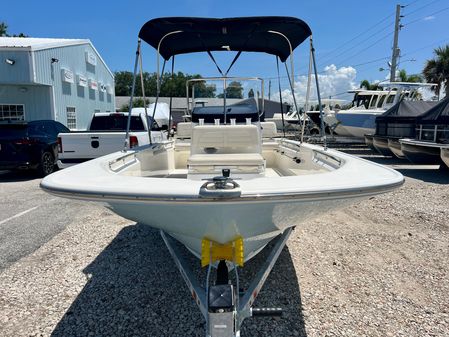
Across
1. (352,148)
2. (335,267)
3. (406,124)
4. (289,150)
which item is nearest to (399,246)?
(335,267)

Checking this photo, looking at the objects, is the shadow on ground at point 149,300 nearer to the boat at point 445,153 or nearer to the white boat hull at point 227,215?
the white boat hull at point 227,215

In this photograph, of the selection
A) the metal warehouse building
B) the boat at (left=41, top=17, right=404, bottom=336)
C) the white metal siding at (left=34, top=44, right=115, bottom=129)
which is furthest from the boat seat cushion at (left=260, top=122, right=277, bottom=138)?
the white metal siding at (left=34, top=44, right=115, bottom=129)

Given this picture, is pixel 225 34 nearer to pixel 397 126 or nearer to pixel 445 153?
pixel 445 153

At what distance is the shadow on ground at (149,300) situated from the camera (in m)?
2.61

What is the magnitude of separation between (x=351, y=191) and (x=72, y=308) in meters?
2.31

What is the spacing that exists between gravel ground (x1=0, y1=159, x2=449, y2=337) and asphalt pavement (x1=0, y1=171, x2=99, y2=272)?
0.68ft

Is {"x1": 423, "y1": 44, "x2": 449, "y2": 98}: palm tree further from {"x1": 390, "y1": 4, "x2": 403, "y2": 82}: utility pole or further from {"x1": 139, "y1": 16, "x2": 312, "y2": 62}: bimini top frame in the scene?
{"x1": 139, "y1": 16, "x2": 312, "y2": 62}: bimini top frame

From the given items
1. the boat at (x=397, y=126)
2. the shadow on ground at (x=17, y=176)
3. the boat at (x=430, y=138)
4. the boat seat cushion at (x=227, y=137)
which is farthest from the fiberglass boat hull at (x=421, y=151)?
the shadow on ground at (x=17, y=176)

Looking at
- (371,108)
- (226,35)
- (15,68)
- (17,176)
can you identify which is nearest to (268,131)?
(226,35)

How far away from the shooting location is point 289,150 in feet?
15.3

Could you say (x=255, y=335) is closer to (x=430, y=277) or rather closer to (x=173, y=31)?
(x=430, y=277)

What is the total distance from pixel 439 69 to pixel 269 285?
28193 mm

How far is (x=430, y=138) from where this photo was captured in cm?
908

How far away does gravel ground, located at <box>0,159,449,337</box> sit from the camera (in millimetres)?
2643
